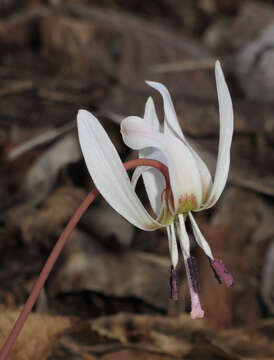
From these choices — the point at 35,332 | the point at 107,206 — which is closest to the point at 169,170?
the point at 35,332

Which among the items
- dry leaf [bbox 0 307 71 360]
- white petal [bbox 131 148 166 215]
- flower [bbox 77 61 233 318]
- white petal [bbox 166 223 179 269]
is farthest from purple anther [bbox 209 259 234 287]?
dry leaf [bbox 0 307 71 360]

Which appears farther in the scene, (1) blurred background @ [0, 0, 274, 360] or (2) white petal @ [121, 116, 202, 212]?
(1) blurred background @ [0, 0, 274, 360]

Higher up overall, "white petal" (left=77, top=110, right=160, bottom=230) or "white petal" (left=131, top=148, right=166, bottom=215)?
"white petal" (left=77, top=110, right=160, bottom=230)

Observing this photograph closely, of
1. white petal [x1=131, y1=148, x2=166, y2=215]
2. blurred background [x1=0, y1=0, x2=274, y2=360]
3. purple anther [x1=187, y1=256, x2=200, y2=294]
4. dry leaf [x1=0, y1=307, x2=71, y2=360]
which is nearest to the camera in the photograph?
purple anther [x1=187, y1=256, x2=200, y2=294]

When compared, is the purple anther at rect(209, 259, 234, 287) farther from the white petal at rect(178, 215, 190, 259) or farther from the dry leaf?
the dry leaf

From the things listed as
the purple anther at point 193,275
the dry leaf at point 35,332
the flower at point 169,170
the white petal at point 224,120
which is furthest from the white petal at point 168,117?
the dry leaf at point 35,332

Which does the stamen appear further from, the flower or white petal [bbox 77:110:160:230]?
white petal [bbox 77:110:160:230]

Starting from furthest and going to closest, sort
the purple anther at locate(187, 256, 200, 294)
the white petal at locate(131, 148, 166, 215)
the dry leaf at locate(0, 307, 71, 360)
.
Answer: the dry leaf at locate(0, 307, 71, 360), the white petal at locate(131, 148, 166, 215), the purple anther at locate(187, 256, 200, 294)

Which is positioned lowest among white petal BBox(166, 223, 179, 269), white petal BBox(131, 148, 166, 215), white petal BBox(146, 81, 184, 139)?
white petal BBox(166, 223, 179, 269)
